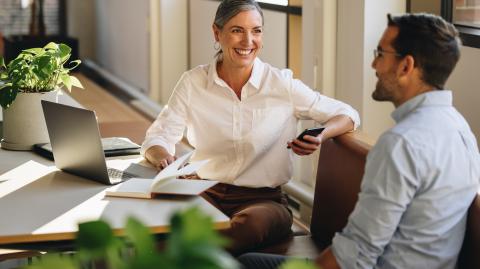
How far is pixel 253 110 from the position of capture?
132 inches

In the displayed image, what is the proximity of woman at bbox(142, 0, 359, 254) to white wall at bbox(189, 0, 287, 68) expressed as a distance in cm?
241

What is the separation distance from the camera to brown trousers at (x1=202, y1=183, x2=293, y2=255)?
296cm

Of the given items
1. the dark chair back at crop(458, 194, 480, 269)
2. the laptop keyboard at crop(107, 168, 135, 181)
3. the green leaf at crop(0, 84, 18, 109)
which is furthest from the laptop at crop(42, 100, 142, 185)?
the dark chair back at crop(458, 194, 480, 269)

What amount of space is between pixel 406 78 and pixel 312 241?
43.6 inches

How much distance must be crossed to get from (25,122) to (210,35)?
4172mm

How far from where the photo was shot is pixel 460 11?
13.4 feet

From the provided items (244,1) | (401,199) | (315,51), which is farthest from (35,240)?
(315,51)

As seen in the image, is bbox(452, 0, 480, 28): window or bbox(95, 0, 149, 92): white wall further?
bbox(95, 0, 149, 92): white wall

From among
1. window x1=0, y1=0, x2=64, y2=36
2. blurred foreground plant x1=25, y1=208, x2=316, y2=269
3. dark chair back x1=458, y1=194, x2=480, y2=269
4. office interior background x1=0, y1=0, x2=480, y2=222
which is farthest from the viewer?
window x1=0, y1=0, x2=64, y2=36

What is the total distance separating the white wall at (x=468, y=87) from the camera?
147 inches

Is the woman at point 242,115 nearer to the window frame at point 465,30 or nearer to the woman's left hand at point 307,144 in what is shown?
the woman's left hand at point 307,144

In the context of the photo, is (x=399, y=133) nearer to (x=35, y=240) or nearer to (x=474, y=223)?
(x=474, y=223)

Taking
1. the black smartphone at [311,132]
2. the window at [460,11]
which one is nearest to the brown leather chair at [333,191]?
the black smartphone at [311,132]

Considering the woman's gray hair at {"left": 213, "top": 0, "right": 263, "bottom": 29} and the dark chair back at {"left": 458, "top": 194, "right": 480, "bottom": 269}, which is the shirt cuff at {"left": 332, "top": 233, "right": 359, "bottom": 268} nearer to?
the dark chair back at {"left": 458, "top": 194, "right": 480, "bottom": 269}
